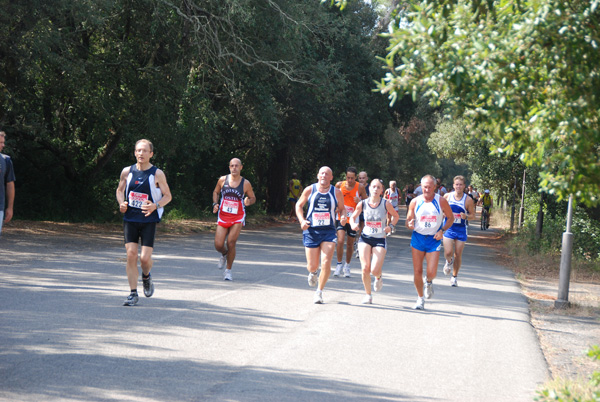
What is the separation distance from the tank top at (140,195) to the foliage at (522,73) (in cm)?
448

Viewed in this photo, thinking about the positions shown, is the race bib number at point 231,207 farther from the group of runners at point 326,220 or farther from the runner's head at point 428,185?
the runner's head at point 428,185

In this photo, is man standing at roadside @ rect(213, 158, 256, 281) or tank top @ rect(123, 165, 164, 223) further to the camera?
man standing at roadside @ rect(213, 158, 256, 281)

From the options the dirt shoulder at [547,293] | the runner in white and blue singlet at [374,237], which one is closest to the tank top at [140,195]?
the runner in white and blue singlet at [374,237]

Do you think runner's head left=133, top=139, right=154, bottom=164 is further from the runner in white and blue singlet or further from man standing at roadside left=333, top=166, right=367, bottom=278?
man standing at roadside left=333, top=166, right=367, bottom=278

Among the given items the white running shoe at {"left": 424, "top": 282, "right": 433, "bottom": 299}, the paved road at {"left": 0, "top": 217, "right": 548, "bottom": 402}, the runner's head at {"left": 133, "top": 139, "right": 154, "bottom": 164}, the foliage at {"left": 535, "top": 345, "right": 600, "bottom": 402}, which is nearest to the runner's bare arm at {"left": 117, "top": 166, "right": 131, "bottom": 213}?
the runner's head at {"left": 133, "top": 139, "right": 154, "bottom": 164}

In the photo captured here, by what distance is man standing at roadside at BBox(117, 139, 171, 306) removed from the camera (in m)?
8.70

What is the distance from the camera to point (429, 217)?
9969 millimetres

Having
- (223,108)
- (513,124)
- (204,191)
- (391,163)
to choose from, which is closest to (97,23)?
(223,108)

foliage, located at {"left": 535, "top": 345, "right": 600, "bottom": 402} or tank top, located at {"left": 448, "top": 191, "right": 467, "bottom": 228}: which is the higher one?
tank top, located at {"left": 448, "top": 191, "right": 467, "bottom": 228}

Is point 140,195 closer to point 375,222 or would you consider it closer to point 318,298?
point 318,298

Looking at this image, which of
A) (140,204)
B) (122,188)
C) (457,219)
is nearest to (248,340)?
(140,204)

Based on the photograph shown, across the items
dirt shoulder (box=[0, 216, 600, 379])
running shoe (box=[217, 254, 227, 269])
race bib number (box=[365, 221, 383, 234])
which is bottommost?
dirt shoulder (box=[0, 216, 600, 379])

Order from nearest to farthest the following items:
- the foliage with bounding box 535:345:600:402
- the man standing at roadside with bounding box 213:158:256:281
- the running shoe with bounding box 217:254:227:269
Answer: the foliage with bounding box 535:345:600:402
the man standing at roadside with bounding box 213:158:256:281
the running shoe with bounding box 217:254:227:269

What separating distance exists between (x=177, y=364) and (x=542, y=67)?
3.69 metres
